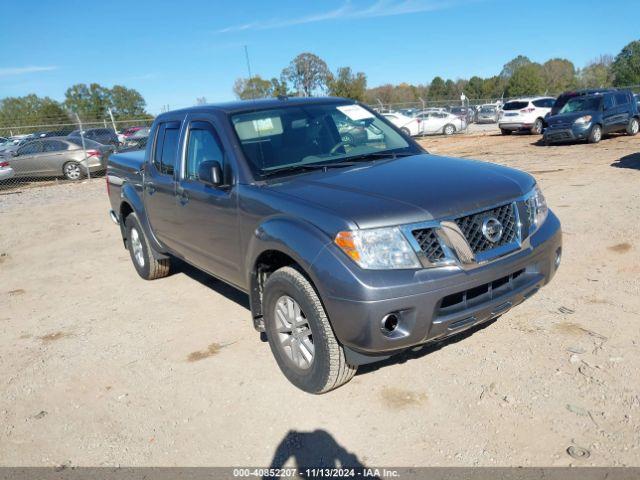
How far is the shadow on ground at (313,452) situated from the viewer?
278 cm

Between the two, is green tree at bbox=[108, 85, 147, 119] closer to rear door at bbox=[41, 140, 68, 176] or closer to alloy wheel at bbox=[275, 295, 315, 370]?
rear door at bbox=[41, 140, 68, 176]

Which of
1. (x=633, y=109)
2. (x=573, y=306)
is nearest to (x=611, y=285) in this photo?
(x=573, y=306)

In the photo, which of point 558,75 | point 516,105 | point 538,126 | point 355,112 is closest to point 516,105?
point 516,105

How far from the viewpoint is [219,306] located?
16.6ft

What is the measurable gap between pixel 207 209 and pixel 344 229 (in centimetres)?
166

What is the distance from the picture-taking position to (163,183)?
4871 millimetres

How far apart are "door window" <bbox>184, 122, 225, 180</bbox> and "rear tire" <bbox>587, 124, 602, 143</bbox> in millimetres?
15618

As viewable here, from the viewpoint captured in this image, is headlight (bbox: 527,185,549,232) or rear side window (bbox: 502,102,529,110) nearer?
headlight (bbox: 527,185,549,232)

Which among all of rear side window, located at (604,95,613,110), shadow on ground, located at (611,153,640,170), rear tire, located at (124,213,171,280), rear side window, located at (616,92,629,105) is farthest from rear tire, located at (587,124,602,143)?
rear tire, located at (124,213,171,280)

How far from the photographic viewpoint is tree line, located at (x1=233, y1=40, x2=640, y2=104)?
2455 inches

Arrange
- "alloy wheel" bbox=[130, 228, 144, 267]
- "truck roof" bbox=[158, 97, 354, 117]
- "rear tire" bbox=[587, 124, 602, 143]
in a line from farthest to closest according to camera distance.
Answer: "rear tire" bbox=[587, 124, 602, 143], "alloy wheel" bbox=[130, 228, 144, 267], "truck roof" bbox=[158, 97, 354, 117]

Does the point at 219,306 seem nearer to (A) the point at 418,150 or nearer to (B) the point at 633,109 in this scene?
(A) the point at 418,150

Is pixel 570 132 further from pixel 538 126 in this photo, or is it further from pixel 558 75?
pixel 558 75

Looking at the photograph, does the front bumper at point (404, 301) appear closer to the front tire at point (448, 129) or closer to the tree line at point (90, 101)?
the front tire at point (448, 129)
